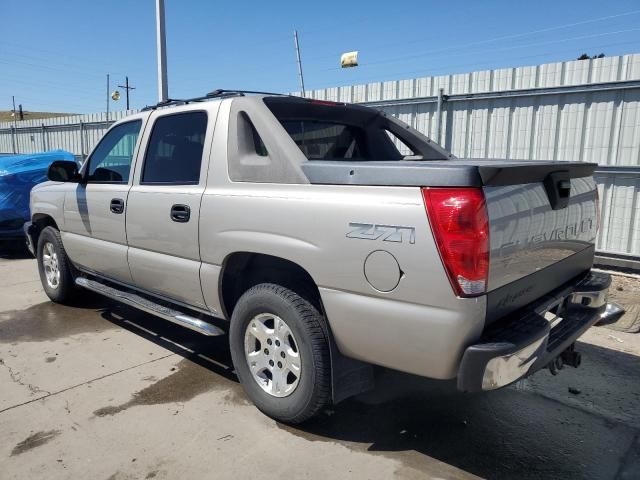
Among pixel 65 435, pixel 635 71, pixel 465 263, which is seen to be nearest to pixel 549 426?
pixel 465 263

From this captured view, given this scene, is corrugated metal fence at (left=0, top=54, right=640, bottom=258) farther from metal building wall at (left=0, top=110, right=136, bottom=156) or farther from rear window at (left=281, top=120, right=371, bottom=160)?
metal building wall at (left=0, top=110, right=136, bottom=156)

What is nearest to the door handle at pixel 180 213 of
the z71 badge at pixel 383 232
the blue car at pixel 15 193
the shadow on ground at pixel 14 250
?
the z71 badge at pixel 383 232

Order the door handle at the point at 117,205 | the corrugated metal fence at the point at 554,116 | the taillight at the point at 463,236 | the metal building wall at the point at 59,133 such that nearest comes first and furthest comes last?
the taillight at the point at 463,236, the door handle at the point at 117,205, the corrugated metal fence at the point at 554,116, the metal building wall at the point at 59,133

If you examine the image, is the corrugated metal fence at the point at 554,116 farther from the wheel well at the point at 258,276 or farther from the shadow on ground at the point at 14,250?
the shadow on ground at the point at 14,250

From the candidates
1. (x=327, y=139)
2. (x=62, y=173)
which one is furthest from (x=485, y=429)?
(x=62, y=173)

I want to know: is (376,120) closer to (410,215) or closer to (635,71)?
(410,215)

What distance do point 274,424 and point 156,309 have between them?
1.36 m

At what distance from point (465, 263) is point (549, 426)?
1.65 m

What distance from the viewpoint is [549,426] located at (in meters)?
3.11

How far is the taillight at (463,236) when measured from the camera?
2145 mm

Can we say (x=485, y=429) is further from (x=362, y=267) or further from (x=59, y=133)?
(x=59, y=133)

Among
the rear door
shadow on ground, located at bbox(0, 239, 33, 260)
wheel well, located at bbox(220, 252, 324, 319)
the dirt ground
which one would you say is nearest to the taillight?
wheel well, located at bbox(220, 252, 324, 319)

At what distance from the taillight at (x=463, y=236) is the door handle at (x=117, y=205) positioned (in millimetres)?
2839

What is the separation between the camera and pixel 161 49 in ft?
32.7
